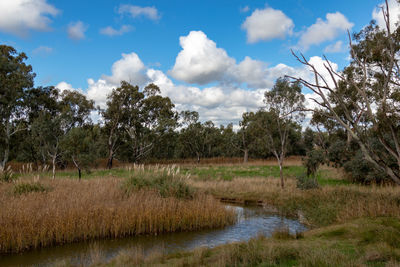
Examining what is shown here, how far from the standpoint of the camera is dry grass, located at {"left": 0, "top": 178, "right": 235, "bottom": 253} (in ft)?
30.6

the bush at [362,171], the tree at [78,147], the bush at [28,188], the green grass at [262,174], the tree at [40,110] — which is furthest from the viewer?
the tree at [40,110]

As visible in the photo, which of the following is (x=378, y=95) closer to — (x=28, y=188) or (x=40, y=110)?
(x=28, y=188)

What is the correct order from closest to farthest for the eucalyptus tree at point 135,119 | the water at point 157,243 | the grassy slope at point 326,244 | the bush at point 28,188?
the grassy slope at point 326,244 < the water at point 157,243 < the bush at point 28,188 < the eucalyptus tree at point 135,119

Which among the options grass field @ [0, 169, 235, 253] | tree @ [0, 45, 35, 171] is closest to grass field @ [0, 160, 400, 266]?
grass field @ [0, 169, 235, 253]

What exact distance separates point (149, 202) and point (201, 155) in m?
51.9

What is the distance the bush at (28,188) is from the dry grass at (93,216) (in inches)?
12.5

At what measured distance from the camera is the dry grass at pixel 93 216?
932 centimetres

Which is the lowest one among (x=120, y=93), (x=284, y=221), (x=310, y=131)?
(x=284, y=221)

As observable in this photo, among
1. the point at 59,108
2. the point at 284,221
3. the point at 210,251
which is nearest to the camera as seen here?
the point at 210,251

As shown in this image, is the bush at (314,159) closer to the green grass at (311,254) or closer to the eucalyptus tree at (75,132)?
the green grass at (311,254)

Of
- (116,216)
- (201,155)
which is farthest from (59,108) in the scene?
(116,216)

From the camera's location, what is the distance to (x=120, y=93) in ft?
152

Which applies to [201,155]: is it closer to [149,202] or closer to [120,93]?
[120,93]

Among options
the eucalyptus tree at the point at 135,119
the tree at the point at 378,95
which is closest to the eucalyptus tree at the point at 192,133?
the eucalyptus tree at the point at 135,119
